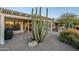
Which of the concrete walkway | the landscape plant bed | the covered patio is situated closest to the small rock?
the concrete walkway

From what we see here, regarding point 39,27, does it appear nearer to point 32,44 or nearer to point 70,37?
point 32,44

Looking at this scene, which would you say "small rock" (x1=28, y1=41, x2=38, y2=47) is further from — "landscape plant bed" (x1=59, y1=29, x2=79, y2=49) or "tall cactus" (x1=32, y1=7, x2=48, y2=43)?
"landscape plant bed" (x1=59, y1=29, x2=79, y2=49)

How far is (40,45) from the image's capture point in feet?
19.6

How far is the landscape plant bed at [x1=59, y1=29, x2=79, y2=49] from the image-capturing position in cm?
585

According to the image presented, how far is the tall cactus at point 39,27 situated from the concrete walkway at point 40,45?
179 mm

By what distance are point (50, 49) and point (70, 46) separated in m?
0.60

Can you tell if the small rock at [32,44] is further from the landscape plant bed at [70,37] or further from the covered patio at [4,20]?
A: the landscape plant bed at [70,37]

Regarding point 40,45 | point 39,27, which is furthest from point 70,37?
point 39,27

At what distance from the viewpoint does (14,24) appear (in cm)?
599

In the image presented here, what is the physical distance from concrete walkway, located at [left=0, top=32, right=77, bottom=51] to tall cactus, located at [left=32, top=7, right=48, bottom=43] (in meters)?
0.18

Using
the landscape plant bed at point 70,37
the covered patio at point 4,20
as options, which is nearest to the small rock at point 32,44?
the covered patio at point 4,20

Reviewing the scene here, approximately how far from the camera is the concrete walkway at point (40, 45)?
19.4ft
